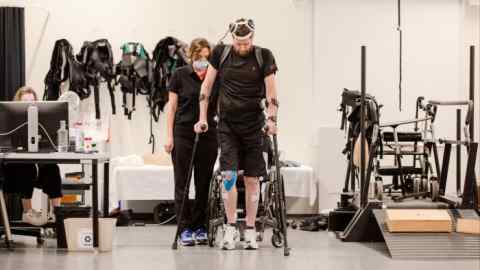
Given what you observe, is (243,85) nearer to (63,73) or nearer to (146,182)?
(146,182)

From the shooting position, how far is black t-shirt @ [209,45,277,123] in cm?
604

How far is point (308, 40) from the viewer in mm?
9484

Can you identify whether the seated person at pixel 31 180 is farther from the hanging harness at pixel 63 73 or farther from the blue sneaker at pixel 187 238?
the hanging harness at pixel 63 73

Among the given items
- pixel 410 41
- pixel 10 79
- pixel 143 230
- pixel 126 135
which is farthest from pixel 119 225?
pixel 410 41

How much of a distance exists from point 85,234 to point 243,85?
161 cm

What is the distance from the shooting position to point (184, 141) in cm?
649

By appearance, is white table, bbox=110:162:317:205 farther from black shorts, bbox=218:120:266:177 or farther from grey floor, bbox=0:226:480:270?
black shorts, bbox=218:120:266:177

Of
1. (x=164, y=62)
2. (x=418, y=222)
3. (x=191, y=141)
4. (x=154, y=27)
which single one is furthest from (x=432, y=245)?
(x=154, y=27)

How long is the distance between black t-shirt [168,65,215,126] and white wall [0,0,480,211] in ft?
9.79

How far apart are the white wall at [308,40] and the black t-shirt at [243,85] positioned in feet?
10.8

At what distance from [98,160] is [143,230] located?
181 centimetres

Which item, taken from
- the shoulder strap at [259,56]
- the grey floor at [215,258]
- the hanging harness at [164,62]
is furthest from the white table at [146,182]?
the shoulder strap at [259,56]

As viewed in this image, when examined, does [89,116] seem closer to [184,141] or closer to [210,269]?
[184,141]

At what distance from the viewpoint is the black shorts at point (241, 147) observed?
6.04 metres
